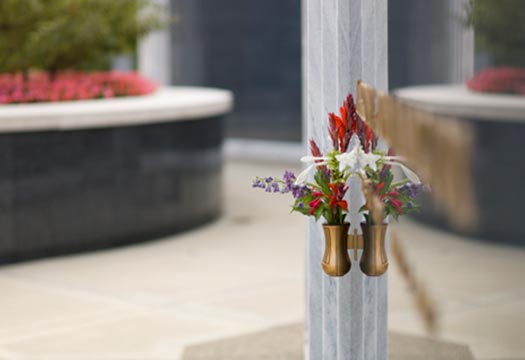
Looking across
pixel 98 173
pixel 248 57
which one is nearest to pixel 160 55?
pixel 248 57

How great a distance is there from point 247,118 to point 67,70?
14.1 feet

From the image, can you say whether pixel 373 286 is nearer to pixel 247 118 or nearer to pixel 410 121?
pixel 410 121

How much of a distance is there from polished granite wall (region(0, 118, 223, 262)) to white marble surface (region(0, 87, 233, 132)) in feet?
0.19

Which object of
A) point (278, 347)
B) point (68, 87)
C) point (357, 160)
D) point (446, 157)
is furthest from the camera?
point (68, 87)

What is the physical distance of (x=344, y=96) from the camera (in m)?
3.56

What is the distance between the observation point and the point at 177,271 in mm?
6625

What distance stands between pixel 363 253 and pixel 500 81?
98 centimetres

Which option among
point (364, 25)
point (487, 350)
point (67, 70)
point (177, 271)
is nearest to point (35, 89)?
point (67, 70)

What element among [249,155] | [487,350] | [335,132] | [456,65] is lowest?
[249,155]

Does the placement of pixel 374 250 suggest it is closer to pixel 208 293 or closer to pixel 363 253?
pixel 363 253

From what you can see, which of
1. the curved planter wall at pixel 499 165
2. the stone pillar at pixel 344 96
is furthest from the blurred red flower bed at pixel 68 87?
the curved planter wall at pixel 499 165

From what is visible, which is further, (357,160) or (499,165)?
(357,160)

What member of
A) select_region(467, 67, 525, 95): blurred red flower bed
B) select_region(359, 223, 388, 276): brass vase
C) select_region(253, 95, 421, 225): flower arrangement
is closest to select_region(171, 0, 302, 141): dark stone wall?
select_region(253, 95, 421, 225): flower arrangement

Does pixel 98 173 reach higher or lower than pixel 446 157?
lower
